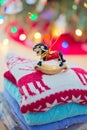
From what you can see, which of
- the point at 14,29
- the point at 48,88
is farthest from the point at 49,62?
the point at 14,29

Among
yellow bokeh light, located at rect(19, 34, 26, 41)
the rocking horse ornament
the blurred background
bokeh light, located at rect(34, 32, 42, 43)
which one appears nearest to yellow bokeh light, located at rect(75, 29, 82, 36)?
the blurred background

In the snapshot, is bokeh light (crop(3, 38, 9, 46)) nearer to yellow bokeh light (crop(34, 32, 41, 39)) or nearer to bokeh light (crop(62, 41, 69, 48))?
yellow bokeh light (crop(34, 32, 41, 39))

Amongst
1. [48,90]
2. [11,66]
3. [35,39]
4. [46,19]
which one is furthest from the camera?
[46,19]

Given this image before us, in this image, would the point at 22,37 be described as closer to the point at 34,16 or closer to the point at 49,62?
the point at 34,16

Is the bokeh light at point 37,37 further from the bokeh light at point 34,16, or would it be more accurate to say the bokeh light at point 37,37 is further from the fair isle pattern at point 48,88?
the fair isle pattern at point 48,88

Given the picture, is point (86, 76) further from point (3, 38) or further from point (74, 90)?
point (3, 38)

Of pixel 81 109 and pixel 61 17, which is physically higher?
pixel 61 17

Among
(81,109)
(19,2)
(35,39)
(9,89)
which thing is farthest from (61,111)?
(19,2)
